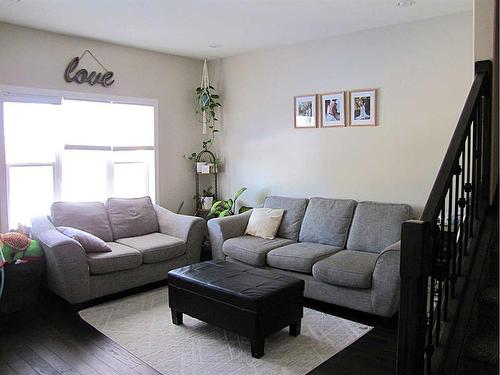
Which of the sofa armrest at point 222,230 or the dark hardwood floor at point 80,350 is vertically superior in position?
the sofa armrest at point 222,230

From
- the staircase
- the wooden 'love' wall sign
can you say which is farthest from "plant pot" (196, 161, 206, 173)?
the staircase

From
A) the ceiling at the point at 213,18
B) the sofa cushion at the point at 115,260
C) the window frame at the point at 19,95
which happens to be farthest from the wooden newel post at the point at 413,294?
the window frame at the point at 19,95

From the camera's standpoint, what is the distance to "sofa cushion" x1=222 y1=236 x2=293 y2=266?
4223 millimetres

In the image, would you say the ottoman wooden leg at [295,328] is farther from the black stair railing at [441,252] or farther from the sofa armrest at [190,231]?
the sofa armrest at [190,231]

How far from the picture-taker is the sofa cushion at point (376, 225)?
4047mm

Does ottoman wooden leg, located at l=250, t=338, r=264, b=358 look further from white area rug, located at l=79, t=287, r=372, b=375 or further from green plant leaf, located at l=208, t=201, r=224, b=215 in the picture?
green plant leaf, located at l=208, t=201, r=224, b=215

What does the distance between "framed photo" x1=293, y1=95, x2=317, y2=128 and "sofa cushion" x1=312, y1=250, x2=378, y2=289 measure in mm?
1687

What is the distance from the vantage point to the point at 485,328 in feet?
6.17

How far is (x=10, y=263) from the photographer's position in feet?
12.2

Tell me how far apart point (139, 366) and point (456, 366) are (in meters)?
2.02

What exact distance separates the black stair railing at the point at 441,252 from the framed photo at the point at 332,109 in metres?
2.35

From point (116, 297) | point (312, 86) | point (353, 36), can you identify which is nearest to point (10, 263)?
point (116, 297)

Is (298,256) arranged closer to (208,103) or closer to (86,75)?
(208,103)

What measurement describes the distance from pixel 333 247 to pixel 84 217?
259 centimetres
